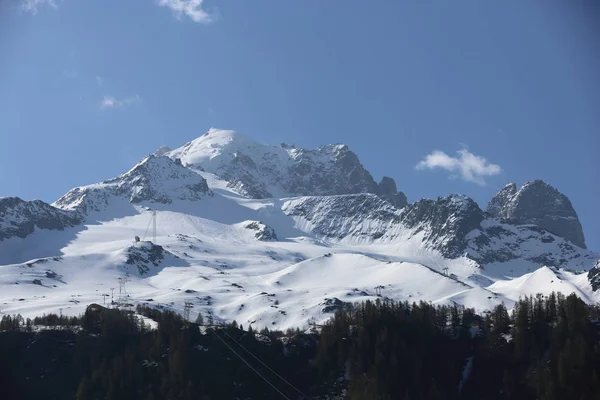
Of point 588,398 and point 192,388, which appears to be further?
point 192,388

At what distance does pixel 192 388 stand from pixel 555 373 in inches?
3022

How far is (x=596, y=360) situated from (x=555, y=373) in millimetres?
9746

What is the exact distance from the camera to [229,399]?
199 m

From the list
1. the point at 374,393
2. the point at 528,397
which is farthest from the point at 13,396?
the point at 528,397

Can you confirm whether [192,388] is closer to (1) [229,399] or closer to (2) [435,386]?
(1) [229,399]

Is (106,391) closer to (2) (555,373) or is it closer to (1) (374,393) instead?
(1) (374,393)

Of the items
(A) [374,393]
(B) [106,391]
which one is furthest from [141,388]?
(A) [374,393]

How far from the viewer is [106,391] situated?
197 m

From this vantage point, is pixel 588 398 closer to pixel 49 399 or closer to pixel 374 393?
pixel 374 393

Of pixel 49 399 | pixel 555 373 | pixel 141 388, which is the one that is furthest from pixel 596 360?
pixel 49 399

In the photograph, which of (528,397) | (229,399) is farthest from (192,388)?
(528,397)

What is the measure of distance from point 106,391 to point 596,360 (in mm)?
104564

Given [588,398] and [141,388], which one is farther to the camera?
[141,388]

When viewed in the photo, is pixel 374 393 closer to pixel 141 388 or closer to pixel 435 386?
pixel 435 386
